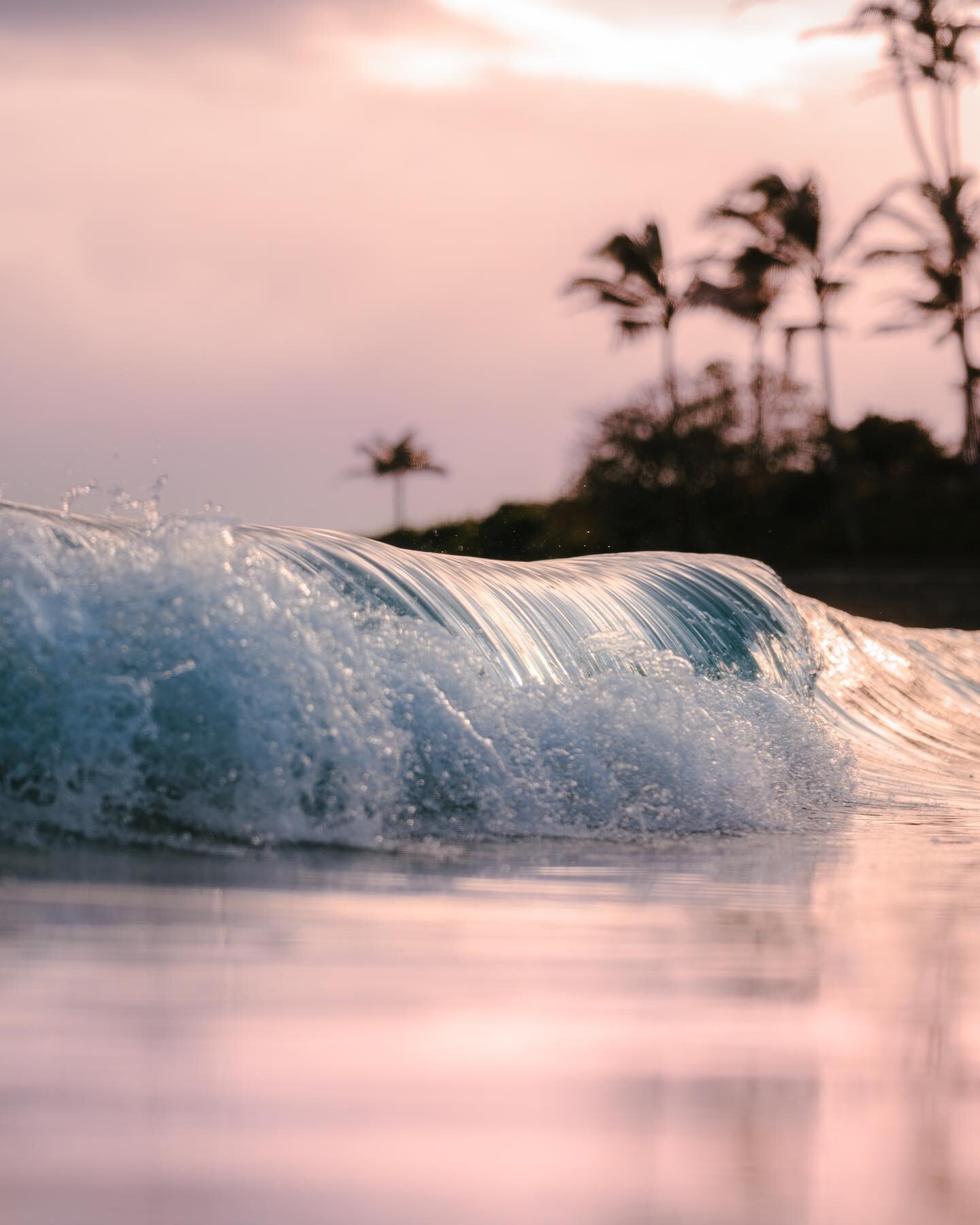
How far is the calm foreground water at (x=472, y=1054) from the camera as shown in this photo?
1.72m

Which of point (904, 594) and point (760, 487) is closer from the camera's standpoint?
point (904, 594)

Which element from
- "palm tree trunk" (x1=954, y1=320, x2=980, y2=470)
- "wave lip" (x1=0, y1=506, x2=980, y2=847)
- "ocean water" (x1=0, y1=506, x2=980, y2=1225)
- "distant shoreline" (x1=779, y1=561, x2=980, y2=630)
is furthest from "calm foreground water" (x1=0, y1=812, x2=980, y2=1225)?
"palm tree trunk" (x1=954, y1=320, x2=980, y2=470)

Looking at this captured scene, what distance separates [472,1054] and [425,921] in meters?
1.15

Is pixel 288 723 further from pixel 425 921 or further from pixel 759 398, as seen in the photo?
pixel 759 398

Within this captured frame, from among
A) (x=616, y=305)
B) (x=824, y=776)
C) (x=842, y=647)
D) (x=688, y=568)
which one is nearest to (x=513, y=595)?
(x=824, y=776)

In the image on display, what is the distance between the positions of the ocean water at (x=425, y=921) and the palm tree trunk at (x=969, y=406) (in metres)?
26.6

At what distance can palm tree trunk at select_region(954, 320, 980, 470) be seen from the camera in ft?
111

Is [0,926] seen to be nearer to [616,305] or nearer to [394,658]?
[394,658]

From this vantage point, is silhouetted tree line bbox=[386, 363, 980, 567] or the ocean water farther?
silhouetted tree line bbox=[386, 363, 980, 567]

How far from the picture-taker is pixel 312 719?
504 cm

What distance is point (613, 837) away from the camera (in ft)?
17.9

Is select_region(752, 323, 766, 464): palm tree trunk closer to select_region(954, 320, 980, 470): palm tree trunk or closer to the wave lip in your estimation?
select_region(954, 320, 980, 470): palm tree trunk

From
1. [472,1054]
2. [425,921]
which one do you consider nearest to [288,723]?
[425,921]

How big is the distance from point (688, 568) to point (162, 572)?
24.8ft
